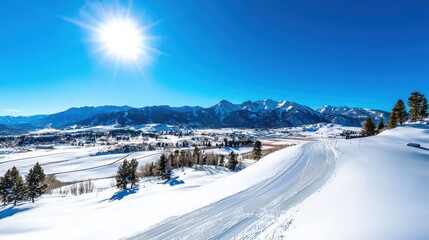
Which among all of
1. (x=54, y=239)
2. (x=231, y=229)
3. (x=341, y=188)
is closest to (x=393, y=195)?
(x=341, y=188)

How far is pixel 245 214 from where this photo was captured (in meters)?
12.6

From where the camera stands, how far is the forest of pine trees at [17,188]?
5069 cm

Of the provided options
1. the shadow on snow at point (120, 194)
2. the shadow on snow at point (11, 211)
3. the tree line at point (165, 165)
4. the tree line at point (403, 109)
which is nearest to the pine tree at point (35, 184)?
the shadow on snow at point (11, 211)

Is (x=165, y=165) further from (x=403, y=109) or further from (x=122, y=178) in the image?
(x=403, y=109)

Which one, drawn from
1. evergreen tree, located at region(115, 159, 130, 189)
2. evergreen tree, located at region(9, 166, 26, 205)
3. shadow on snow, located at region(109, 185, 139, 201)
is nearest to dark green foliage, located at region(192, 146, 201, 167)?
evergreen tree, located at region(115, 159, 130, 189)

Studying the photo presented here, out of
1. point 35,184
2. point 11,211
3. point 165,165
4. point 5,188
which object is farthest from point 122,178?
point 5,188

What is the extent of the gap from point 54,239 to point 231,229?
1374 cm

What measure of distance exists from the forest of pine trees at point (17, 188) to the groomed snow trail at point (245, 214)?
6047cm

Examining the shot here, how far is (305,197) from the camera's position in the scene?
572 inches

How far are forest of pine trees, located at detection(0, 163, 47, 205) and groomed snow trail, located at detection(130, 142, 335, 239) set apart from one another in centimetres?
6047

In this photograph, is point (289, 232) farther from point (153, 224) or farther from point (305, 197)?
point (153, 224)

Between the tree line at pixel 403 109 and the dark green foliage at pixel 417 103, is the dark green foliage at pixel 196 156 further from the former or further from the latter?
the dark green foliage at pixel 417 103

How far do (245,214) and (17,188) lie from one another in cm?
6398

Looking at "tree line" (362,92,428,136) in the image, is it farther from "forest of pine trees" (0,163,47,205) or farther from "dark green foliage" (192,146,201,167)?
"forest of pine trees" (0,163,47,205)
